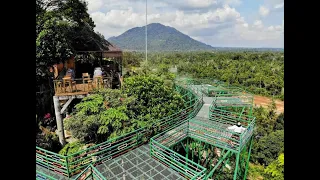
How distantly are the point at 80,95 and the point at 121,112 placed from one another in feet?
4.71

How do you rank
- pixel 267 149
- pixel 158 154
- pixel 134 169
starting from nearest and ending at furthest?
pixel 134 169, pixel 158 154, pixel 267 149

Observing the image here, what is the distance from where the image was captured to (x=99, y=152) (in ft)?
11.9

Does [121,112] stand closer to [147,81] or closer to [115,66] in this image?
[147,81]

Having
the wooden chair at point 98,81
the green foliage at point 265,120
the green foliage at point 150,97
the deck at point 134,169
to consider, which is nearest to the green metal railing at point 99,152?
the deck at point 134,169

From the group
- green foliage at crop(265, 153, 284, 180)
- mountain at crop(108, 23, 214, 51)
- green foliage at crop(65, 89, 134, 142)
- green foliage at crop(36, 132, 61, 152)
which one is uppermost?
mountain at crop(108, 23, 214, 51)

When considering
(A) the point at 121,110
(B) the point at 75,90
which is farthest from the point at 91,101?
(B) the point at 75,90

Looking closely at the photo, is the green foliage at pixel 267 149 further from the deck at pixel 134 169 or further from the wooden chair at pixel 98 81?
the wooden chair at pixel 98 81

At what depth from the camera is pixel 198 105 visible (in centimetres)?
657

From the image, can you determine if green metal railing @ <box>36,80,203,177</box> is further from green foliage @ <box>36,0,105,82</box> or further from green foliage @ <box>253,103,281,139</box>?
green foliage @ <box>253,103,281,139</box>

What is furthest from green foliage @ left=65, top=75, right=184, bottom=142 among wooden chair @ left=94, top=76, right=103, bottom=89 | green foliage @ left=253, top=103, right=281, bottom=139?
green foliage @ left=253, top=103, right=281, bottom=139

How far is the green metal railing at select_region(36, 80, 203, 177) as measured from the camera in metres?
3.45

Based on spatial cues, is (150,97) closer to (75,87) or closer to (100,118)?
(100,118)

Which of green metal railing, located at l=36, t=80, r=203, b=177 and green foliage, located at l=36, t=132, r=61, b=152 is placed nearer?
green metal railing, located at l=36, t=80, r=203, b=177
